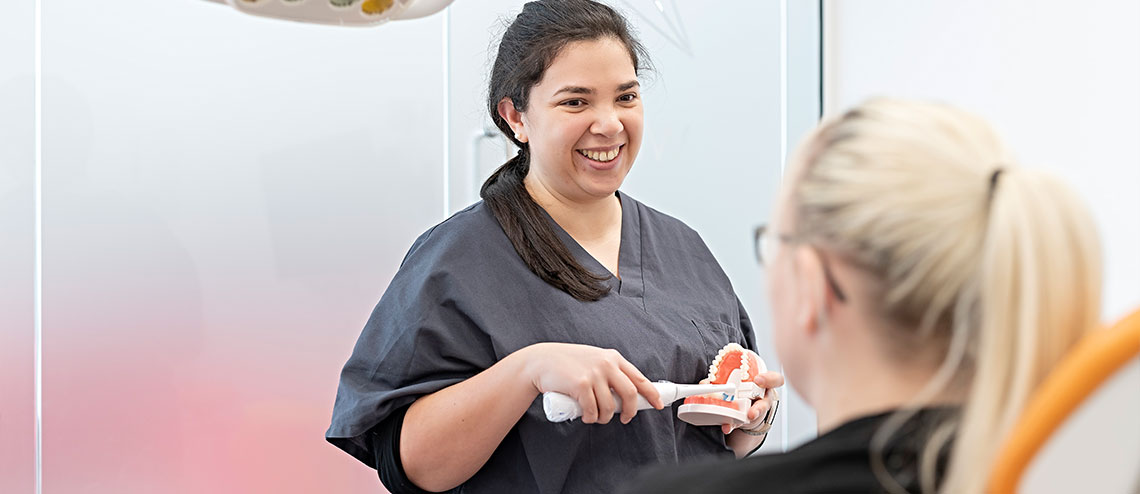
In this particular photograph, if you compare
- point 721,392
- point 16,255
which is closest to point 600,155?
point 721,392

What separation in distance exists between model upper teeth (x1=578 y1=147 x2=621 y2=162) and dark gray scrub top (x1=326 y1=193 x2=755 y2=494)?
0.39ft

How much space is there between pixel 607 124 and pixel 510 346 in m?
0.34

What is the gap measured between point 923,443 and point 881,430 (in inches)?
1.2

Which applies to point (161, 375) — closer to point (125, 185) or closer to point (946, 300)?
point (125, 185)

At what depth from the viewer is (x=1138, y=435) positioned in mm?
691

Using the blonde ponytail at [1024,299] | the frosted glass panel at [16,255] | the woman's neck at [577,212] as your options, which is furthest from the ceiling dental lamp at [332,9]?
the frosted glass panel at [16,255]

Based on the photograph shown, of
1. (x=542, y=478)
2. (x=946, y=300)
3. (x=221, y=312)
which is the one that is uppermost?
(x=946, y=300)

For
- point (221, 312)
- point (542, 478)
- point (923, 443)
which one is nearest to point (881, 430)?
point (923, 443)

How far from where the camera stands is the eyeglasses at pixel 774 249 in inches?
33.7

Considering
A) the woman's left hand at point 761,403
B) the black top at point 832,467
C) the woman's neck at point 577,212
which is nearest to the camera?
the black top at point 832,467

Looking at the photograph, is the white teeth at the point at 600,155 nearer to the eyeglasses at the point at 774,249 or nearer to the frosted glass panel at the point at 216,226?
the eyeglasses at the point at 774,249

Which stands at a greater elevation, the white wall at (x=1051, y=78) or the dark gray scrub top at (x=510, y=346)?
the white wall at (x=1051, y=78)

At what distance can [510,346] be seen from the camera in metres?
1.47

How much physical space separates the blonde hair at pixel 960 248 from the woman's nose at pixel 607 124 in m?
0.68
